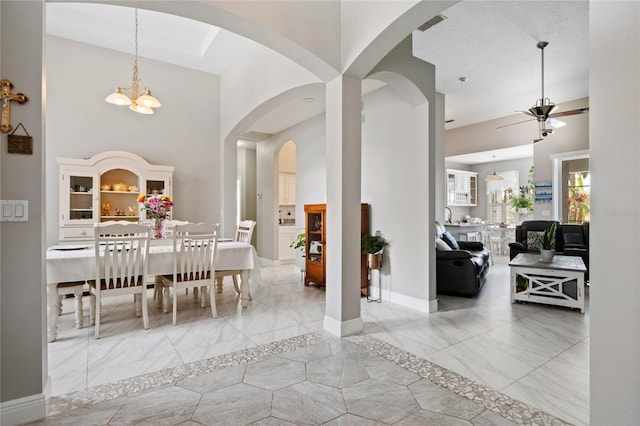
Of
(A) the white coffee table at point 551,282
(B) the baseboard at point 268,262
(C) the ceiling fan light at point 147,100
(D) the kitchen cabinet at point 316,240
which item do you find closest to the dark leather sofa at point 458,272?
(A) the white coffee table at point 551,282

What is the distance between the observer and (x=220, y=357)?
2.60 metres

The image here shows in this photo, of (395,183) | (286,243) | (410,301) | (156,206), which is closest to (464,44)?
(395,183)

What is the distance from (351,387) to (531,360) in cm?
144

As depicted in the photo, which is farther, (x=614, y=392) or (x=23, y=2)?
(x=23, y=2)

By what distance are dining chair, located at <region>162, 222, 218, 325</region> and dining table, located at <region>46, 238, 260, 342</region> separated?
0.36 feet

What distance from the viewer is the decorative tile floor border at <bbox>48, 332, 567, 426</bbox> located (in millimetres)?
1922

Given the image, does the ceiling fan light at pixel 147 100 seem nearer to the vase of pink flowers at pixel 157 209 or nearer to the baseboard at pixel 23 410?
the vase of pink flowers at pixel 157 209

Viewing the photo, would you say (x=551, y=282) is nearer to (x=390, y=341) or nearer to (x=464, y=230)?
(x=390, y=341)

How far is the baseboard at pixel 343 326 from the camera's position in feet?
10.1

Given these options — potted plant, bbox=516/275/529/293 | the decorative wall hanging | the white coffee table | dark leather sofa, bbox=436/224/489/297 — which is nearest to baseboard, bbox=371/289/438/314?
dark leather sofa, bbox=436/224/489/297

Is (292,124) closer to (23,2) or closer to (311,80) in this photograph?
(311,80)

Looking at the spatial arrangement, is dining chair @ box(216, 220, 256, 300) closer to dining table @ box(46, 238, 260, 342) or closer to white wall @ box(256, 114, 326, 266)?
dining table @ box(46, 238, 260, 342)

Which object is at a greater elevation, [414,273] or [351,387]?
[414,273]

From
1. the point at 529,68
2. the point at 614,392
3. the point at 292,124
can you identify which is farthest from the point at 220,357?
the point at 529,68
